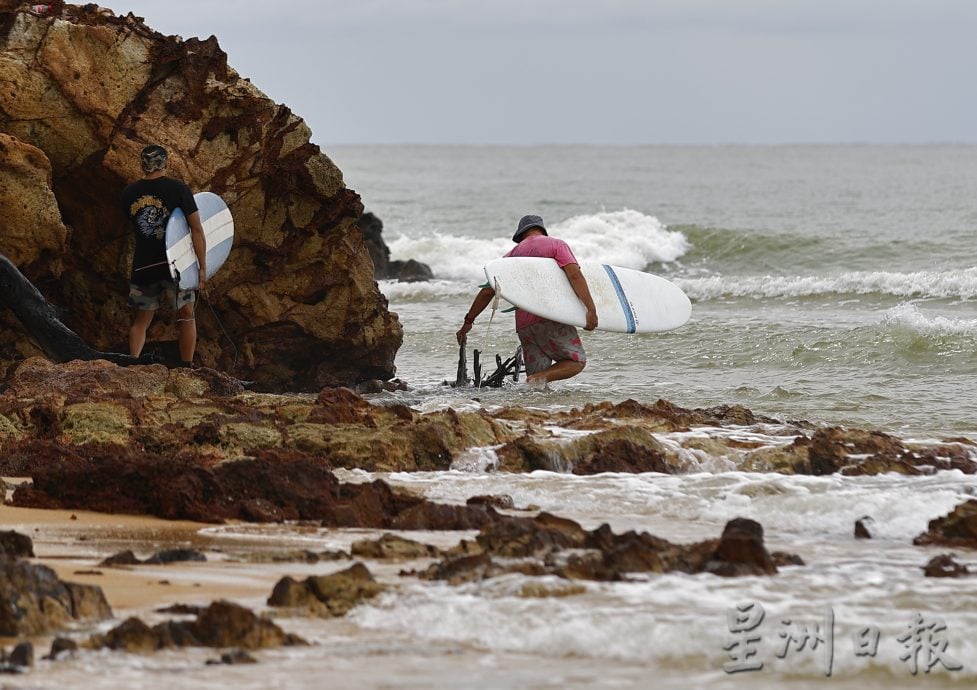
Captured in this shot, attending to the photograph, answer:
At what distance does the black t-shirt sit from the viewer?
9.04m

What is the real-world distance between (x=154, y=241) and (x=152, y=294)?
41 centimetres

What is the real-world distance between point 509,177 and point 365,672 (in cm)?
7327

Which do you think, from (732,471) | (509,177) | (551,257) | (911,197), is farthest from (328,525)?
(509,177)

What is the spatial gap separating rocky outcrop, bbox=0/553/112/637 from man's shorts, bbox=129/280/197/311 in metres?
5.27

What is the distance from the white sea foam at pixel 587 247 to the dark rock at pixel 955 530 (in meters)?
21.6

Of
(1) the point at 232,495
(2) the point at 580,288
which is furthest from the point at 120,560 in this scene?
(2) the point at 580,288

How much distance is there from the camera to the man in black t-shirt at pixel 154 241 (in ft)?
29.7

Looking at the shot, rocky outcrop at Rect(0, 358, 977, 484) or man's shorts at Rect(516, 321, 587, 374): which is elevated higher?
man's shorts at Rect(516, 321, 587, 374)

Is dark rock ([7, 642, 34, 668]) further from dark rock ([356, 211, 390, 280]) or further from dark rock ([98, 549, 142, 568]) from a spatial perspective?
dark rock ([356, 211, 390, 280])

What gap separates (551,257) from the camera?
35.2ft

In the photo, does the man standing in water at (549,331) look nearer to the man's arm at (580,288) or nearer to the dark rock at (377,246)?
the man's arm at (580,288)

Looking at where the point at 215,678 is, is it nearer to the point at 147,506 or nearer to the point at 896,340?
the point at 147,506

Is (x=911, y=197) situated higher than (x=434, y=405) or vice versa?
(x=911, y=197)

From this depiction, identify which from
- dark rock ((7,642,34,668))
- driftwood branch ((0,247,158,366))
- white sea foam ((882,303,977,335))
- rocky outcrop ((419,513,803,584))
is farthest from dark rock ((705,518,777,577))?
white sea foam ((882,303,977,335))
